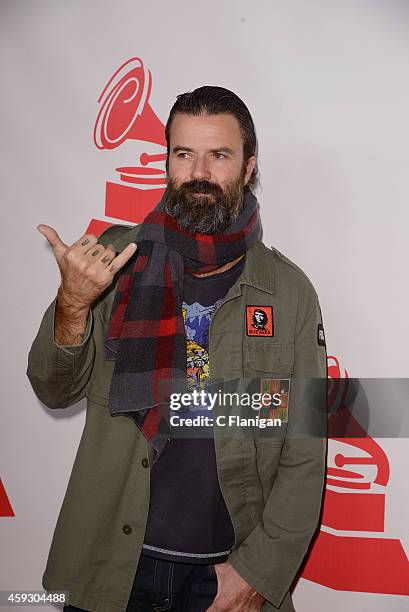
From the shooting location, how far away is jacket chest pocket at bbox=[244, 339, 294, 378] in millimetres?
1951

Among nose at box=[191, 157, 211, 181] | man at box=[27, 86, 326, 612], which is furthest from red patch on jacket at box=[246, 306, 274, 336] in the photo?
nose at box=[191, 157, 211, 181]

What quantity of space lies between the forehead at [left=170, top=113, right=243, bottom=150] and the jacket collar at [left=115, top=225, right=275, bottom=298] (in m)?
0.31

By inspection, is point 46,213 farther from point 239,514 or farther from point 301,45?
point 239,514

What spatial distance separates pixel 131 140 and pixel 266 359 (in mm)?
1042

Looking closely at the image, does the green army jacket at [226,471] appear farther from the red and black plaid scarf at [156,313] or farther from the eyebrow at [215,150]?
the eyebrow at [215,150]

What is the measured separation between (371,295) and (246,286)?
1.77 feet

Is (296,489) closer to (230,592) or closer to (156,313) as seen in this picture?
(230,592)

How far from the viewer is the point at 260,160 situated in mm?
2373

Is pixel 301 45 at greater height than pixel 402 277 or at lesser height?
greater

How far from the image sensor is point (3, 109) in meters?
2.59

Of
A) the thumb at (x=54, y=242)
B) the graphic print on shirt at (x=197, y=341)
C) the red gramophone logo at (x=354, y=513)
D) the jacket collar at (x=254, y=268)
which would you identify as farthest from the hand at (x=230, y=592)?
the thumb at (x=54, y=242)

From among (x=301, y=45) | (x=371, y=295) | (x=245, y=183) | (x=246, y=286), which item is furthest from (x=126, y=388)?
(x=301, y=45)

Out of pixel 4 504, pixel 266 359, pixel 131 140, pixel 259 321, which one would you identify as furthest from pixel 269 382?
pixel 4 504

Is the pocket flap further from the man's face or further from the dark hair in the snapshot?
the dark hair
